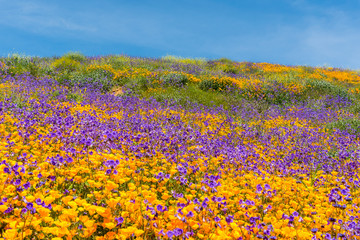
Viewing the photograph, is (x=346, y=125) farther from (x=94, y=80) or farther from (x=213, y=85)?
(x=94, y=80)

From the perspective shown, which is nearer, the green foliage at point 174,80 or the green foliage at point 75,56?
the green foliage at point 174,80

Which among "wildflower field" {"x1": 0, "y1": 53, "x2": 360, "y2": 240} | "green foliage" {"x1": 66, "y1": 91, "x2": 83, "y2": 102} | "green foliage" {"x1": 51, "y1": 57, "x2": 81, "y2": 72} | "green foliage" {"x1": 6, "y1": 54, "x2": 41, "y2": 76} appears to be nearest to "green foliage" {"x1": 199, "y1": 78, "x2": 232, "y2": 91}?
"wildflower field" {"x1": 0, "y1": 53, "x2": 360, "y2": 240}

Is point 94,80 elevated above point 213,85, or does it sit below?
below

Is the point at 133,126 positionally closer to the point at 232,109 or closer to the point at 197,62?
the point at 232,109

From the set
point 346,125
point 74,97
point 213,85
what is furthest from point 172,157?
point 213,85

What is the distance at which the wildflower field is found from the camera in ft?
9.32

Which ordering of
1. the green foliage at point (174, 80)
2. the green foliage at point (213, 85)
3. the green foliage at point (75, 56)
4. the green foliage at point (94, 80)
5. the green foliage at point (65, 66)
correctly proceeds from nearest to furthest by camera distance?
the green foliage at point (94, 80) < the green foliage at point (174, 80) < the green foliage at point (213, 85) < the green foliage at point (65, 66) < the green foliage at point (75, 56)

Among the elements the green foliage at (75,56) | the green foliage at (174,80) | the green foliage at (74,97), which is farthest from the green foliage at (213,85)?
the green foliage at (75,56)

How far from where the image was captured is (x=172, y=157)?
5.74 m

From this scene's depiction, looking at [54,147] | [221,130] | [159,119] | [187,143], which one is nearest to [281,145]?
[221,130]

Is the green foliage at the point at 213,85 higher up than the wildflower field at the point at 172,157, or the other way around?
the green foliage at the point at 213,85

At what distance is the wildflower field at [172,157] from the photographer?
2.84 meters

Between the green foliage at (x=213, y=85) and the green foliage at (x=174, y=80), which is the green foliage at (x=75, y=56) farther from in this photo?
the green foliage at (x=213, y=85)

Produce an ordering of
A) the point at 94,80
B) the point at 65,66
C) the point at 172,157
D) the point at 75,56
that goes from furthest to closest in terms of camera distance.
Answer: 1. the point at 75,56
2. the point at 65,66
3. the point at 94,80
4. the point at 172,157
